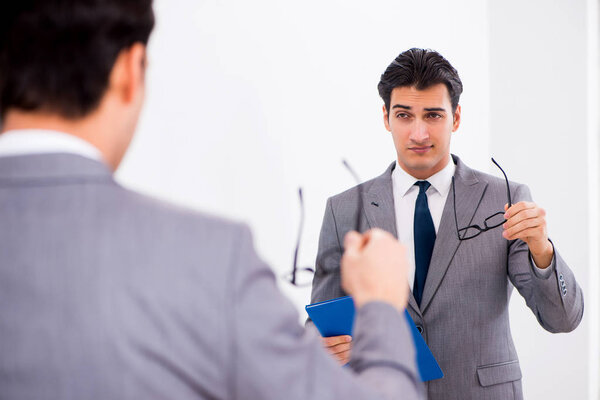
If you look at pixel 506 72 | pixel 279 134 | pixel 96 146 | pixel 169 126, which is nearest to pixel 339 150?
pixel 279 134

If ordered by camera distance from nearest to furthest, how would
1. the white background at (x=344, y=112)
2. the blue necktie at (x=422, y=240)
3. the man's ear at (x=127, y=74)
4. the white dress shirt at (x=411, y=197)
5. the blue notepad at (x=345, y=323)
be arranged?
the man's ear at (x=127, y=74) → the blue notepad at (x=345, y=323) → the blue necktie at (x=422, y=240) → the white dress shirt at (x=411, y=197) → the white background at (x=344, y=112)

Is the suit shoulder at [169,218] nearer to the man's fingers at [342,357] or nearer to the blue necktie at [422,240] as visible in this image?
the man's fingers at [342,357]

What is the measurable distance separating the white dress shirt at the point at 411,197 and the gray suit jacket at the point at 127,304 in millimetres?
1529

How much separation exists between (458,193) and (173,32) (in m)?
1.46

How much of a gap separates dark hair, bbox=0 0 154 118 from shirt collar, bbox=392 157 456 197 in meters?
1.67

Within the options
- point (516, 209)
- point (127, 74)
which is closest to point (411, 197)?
point (516, 209)

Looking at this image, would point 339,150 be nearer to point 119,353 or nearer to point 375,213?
point 375,213

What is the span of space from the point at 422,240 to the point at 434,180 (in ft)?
0.86

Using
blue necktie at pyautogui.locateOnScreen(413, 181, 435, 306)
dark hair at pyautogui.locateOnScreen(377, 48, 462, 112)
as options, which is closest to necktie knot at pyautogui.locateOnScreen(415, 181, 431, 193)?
blue necktie at pyautogui.locateOnScreen(413, 181, 435, 306)

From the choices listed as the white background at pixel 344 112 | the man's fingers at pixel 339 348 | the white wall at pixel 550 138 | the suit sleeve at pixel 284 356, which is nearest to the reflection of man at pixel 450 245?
the man's fingers at pixel 339 348

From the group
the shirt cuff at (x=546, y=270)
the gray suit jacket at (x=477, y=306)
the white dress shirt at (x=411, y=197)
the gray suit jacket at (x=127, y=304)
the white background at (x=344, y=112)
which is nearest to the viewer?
the gray suit jacket at (x=127, y=304)

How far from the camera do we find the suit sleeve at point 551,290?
1.89 meters

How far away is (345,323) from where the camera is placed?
1.69 m

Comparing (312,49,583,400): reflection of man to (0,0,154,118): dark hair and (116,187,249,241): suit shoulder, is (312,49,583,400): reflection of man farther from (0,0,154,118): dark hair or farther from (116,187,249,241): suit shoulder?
(0,0,154,118): dark hair
